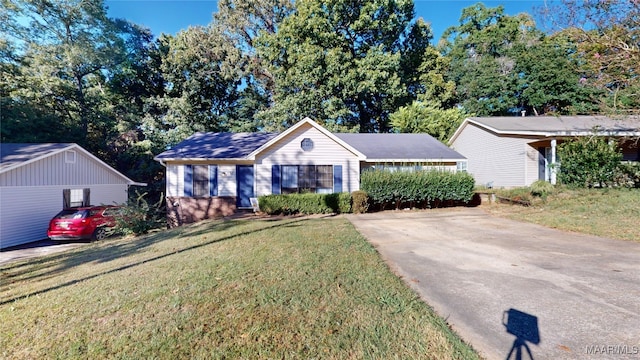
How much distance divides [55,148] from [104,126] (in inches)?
391

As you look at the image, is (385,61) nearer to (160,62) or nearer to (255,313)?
(160,62)

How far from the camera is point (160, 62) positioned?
24.8m

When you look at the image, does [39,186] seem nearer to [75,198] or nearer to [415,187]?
[75,198]

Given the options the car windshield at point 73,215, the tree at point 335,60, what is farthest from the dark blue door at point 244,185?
the tree at point 335,60

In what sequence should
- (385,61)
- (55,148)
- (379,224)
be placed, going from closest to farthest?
(379,224) < (55,148) < (385,61)

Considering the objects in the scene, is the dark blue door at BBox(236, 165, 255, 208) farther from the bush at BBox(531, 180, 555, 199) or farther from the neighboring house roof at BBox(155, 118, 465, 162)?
the bush at BBox(531, 180, 555, 199)

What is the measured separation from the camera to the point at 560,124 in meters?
15.3

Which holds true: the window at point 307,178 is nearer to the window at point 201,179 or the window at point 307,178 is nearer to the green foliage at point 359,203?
the green foliage at point 359,203

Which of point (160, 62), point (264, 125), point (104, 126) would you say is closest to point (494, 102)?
point (264, 125)

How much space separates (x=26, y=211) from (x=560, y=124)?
27.2 meters

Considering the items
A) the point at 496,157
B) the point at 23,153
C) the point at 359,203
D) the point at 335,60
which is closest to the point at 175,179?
the point at 23,153

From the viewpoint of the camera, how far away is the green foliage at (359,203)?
1235 centimetres

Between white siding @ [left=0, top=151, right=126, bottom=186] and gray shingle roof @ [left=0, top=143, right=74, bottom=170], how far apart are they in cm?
29

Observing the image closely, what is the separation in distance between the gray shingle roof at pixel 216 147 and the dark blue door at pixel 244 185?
0.68 m
